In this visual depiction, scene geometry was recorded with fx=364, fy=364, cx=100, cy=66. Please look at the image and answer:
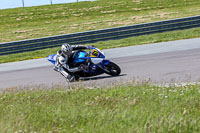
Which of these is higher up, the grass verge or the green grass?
the green grass

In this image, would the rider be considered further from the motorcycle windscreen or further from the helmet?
the motorcycle windscreen

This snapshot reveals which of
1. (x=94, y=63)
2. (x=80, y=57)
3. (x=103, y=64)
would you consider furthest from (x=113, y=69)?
(x=80, y=57)

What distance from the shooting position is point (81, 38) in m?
20.7

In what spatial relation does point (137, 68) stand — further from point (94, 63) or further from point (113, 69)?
point (94, 63)

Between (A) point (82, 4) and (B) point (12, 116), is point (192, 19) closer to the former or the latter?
(B) point (12, 116)

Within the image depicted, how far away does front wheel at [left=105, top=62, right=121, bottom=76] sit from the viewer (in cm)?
1156

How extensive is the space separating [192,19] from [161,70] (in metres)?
10.4

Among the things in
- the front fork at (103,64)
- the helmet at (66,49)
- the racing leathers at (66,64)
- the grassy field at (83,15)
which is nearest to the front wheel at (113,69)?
the front fork at (103,64)

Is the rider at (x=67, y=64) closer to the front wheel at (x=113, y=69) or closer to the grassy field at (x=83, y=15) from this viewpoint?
the front wheel at (x=113, y=69)

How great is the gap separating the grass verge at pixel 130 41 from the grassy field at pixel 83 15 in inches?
290

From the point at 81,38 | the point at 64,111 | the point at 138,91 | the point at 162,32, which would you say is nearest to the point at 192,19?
the point at 162,32

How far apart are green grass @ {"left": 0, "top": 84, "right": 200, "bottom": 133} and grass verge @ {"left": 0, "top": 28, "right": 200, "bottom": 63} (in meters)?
10.3

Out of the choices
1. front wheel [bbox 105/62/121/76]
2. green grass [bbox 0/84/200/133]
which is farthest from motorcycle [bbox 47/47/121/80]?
green grass [bbox 0/84/200/133]

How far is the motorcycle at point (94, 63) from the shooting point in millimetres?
11305
